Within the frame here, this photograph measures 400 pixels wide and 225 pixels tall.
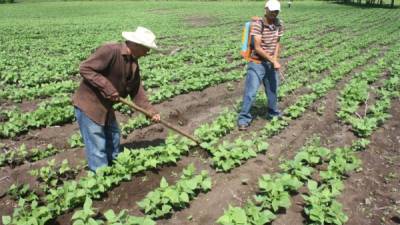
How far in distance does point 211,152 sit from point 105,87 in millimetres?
2014

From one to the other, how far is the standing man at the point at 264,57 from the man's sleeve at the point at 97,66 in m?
2.93

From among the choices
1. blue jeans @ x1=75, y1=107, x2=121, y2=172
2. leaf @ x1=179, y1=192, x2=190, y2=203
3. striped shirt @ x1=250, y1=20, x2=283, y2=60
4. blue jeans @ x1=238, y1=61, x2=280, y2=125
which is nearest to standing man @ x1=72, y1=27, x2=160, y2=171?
blue jeans @ x1=75, y1=107, x2=121, y2=172

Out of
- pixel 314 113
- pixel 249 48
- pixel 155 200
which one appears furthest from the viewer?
pixel 314 113

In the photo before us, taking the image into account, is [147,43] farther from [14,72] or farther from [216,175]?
[14,72]

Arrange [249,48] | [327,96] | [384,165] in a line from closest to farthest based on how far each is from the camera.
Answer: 1. [384,165]
2. [249,48]
3. [327,96]

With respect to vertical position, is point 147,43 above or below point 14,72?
above

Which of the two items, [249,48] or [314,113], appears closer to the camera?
[249,48]

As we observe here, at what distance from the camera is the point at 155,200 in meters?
4.39

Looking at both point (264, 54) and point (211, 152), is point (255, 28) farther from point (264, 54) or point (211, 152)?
point (211, 152)

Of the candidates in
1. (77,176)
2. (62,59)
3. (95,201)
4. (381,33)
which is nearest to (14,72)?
(62,59)

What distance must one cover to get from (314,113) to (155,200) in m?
4.79

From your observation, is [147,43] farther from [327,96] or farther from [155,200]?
[327,96]

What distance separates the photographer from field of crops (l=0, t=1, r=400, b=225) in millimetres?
4477

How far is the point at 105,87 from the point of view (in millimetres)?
4707
